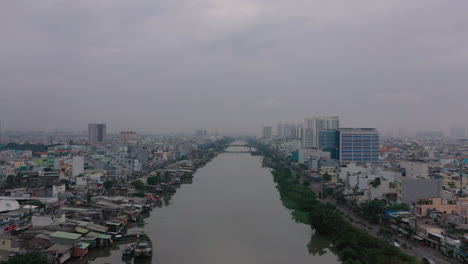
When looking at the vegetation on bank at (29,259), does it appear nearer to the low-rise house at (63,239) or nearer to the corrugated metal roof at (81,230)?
the low-rise house at (63,239)

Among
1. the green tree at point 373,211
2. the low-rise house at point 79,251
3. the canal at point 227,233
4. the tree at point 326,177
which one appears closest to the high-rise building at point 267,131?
the tree at point 326,177

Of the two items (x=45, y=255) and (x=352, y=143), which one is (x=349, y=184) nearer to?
(x=352, y=143)

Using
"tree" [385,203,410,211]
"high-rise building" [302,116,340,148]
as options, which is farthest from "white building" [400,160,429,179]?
"high-rise building" [302,116,340,148]

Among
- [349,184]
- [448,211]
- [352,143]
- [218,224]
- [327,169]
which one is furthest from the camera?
[352,143]

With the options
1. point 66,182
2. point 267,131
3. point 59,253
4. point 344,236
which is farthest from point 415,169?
point 267,131

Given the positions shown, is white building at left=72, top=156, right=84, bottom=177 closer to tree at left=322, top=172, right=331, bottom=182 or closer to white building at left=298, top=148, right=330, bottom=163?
tree at left=322, top=172, right=331, bottom=182

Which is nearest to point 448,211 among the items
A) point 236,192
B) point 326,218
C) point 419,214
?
point 419,214

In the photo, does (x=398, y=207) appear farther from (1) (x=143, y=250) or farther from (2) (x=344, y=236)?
(1) (x=143, y=250)
